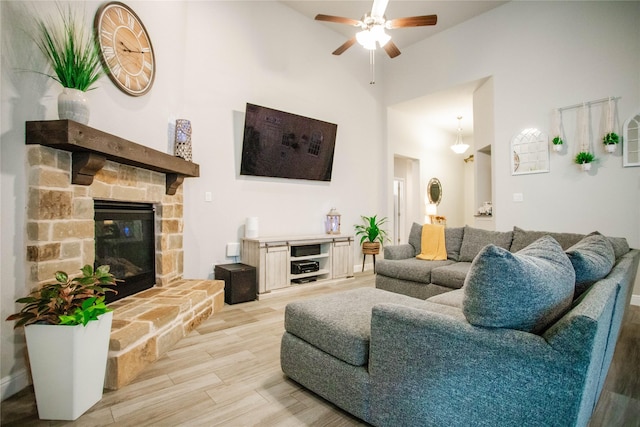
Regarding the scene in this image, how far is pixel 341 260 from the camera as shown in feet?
14.3

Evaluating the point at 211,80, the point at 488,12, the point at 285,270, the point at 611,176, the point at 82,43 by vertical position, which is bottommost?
the point at 285,270

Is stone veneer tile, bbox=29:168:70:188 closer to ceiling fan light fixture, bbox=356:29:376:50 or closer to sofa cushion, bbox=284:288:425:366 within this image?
sofa cushion, bbox=284:288:425:366

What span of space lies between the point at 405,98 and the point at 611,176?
3.12m

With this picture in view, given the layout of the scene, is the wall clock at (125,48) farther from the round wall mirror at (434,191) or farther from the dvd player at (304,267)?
the round wall mirror at (434,191)

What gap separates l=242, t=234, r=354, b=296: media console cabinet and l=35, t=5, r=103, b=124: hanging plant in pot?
6.71 feet

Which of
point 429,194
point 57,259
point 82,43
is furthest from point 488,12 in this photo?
point 57,259

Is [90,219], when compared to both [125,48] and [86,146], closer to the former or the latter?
[86,146]

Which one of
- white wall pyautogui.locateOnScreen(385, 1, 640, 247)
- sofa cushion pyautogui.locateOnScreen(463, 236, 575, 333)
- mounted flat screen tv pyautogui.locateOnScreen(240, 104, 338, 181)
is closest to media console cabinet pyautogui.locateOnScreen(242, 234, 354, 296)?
mounted flat screen tv pyautogui.locateOnScreen(240, 104, 338, 181)

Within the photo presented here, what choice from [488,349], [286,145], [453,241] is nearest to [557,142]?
[453,241]

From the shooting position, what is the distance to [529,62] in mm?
3975

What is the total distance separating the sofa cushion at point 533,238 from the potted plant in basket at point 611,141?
1.48 meters

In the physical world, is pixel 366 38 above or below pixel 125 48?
above

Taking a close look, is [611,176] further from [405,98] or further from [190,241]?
[190,241]

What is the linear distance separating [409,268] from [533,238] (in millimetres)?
1176
